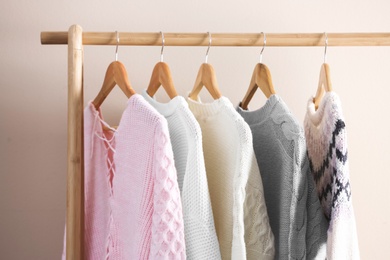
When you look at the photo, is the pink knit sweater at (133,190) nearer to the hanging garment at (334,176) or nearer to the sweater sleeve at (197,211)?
the sweater sleeve at (197,211)

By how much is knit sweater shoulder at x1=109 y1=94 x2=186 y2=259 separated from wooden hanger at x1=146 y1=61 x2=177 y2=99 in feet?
0.23

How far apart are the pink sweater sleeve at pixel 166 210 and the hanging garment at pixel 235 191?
104 mm

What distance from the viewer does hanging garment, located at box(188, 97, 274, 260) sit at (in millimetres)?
1079

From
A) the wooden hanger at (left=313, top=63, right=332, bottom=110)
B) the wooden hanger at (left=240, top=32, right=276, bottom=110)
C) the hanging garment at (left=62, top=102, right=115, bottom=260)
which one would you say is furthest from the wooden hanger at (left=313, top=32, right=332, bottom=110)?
the hanging garment at (left=62, top=102, right=115, bottom=260)

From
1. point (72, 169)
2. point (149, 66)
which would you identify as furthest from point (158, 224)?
point (149, 66)

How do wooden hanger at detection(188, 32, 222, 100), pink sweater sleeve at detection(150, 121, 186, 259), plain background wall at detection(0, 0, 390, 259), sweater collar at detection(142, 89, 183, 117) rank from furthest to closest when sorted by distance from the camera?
plain background wall at detection(0, 0, 390, 259) < wooden hanger at detection(188, 32, 222, 100) < sweater collar at detection(142, 89, 183, 117) < pink sweater sleeve at detection(150, 121, 186, 259)

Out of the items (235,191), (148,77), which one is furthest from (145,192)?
(148,77)

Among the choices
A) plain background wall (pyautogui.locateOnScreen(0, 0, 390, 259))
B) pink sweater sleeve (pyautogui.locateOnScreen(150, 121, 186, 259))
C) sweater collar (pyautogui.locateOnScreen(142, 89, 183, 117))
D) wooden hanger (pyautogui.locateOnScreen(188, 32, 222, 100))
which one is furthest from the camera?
plain background wall (pyautogui.locateOnScreen(0, 0, 390, 259))

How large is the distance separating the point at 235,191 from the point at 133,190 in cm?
19

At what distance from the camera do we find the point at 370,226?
5.54ft

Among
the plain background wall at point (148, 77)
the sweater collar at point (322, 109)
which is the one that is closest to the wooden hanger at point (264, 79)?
the sweater collar at point (322, 109)

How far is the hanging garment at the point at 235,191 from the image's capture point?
3.54ft

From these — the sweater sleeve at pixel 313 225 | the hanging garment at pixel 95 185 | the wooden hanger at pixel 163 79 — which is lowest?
the sweater sleeve at pixel 313 225

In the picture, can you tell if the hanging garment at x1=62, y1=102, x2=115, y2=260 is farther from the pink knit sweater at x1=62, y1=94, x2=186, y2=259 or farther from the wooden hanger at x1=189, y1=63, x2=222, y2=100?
the wooden hanger at x1=189, y1=63, x2=222, y2=100
